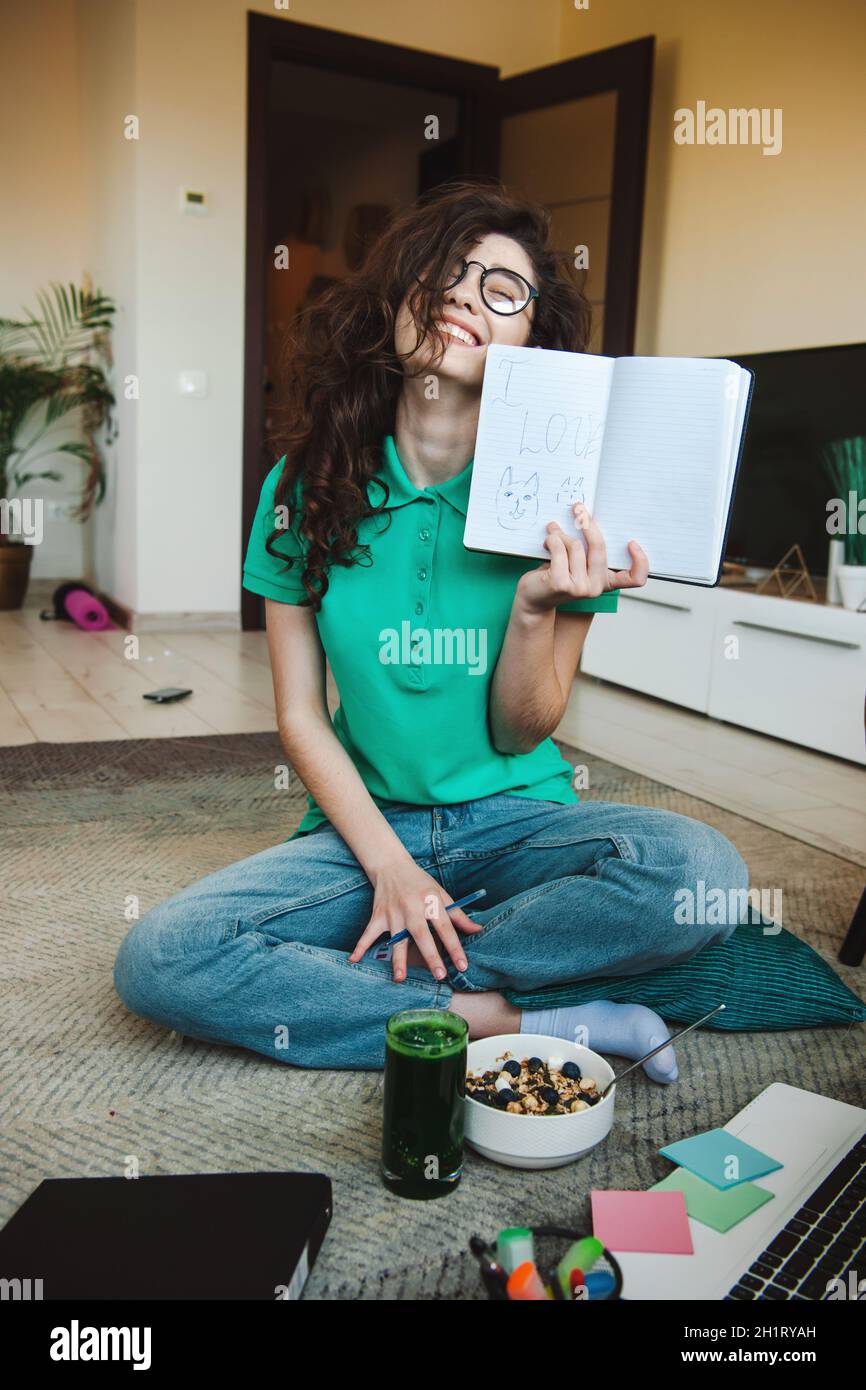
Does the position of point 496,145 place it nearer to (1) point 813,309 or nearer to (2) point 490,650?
(1) point 813,309

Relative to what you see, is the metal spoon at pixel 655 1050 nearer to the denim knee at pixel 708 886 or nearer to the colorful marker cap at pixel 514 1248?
the denim knee at pixel 708 886

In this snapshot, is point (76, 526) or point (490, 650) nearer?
point (490, 650)

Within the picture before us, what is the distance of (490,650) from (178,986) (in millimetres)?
489

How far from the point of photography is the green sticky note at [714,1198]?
1.00 meters

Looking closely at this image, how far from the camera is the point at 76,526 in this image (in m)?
5.19

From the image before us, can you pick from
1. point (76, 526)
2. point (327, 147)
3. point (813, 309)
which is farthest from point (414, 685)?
point (327, 147)

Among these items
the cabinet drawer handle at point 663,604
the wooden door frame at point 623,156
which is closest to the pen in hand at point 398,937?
the cabinet drawer handle at point 663,604

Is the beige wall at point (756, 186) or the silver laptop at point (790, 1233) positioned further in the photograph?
the beige wall at point (756, 186)

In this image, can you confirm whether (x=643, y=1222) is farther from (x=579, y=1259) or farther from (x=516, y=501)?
(x=516, y=501)

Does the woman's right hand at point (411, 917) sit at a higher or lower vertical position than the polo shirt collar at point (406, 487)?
lower

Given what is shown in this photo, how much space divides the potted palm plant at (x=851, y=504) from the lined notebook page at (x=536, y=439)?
1.90 m

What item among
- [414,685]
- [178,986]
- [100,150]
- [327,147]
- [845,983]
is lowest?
[845,983]

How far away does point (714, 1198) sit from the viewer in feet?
3.39

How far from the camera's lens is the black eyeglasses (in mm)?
1209
